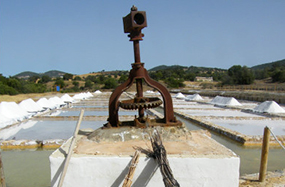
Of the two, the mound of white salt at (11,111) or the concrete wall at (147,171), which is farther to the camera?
the mound of white salt at (11,111)

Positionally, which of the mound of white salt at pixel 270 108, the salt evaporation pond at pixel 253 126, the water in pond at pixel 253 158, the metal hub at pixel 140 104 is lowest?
the water in pond at pixel 253 158

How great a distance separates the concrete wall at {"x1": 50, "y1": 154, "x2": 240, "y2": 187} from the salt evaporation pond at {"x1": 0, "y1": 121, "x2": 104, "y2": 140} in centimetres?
404

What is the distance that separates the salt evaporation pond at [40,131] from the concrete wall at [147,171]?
404cm

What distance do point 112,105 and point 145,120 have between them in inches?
15.9

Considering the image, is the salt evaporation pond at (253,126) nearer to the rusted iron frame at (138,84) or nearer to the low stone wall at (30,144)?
the rusted iron frame at (138,84)

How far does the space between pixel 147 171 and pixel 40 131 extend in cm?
552

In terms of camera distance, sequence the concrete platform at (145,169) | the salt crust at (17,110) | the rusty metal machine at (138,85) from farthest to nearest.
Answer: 1. the salt crust at (17,110)
2. the rusty metal machine at (138,85)
3. the concrete platform at (145,169)

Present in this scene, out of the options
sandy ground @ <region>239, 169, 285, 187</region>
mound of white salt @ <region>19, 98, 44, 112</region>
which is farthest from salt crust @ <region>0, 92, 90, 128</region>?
sandy ground @ <region>239, 169, 285, 187</region>

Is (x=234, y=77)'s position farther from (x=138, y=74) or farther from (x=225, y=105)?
(x=138, y=74)

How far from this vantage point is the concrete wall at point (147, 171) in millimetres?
2025

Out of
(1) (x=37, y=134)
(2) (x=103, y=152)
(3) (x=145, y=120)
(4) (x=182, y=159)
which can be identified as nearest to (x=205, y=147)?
(4) (x=182, y=159)

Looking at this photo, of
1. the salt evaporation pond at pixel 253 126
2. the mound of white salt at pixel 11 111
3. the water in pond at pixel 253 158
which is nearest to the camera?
the water in pond at pixel 253 158

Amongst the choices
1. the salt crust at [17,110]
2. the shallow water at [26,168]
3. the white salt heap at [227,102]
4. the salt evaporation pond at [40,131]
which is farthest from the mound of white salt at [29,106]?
the white salt heap at [227,102]

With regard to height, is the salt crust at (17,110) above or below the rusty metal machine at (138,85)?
below
